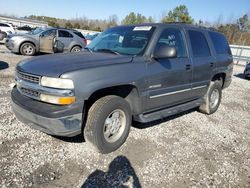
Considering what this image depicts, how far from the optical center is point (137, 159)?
11.4ft

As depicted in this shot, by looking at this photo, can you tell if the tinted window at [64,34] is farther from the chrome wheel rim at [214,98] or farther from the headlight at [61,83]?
the headlight at [61,83]

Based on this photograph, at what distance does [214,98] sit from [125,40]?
3079mm

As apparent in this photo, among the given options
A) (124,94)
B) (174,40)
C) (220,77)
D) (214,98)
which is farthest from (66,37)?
(124,94)

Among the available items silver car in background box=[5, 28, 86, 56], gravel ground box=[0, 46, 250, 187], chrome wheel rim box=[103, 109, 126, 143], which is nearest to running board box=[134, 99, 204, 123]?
chrome wheel rim box=[103, 109, 126, 143]

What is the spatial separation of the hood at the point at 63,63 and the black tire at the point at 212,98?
2.76 m

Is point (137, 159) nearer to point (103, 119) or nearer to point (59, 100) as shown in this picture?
point (103, 119)

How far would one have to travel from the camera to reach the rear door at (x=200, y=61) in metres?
4.71

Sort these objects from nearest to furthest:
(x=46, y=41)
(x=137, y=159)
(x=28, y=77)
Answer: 1. (x=28, y=77)
2. (x=137, y=159)
3. (x=46, y=41)

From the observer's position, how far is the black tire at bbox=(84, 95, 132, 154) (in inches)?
127

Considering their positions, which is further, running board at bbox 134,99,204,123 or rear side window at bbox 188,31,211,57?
rear side window at bbox 188,31,211,57

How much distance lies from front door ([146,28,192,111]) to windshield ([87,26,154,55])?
258 millimetres

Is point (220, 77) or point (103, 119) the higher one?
point (220, 77)

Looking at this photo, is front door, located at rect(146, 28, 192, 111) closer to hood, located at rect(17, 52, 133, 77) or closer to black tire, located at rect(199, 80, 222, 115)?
hood, located at rect(17, 52, 133, 77)

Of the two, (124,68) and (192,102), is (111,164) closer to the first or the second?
(124,68)
